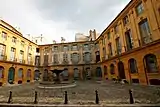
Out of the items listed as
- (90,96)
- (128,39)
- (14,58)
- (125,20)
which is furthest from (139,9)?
(14,58)

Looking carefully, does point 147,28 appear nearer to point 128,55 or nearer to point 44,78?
point 128,55

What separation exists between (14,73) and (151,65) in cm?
2149

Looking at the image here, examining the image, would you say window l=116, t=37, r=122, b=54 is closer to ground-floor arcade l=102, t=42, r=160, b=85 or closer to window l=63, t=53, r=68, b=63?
ground-floor arcade l=102, t=42, r=160, b=85

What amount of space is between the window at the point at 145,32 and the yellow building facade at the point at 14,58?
66.3ft

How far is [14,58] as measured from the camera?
21.2 meters

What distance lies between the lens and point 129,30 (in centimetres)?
1541

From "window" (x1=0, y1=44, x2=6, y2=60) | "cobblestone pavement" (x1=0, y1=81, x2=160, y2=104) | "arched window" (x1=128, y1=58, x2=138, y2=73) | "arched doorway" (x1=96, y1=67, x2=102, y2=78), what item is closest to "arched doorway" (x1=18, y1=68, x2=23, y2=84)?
"window" (x1=0, y1=44, x2=6, y2=60)

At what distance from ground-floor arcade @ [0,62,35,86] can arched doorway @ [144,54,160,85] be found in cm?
2029

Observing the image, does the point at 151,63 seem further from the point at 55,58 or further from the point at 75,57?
the point at 55,58

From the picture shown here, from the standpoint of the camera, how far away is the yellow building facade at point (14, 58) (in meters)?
18.5

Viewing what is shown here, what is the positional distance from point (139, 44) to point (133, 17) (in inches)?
142

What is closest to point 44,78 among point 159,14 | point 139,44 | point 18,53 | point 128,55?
point 18,53

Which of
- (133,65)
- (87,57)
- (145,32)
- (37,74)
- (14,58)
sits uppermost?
(145,32)

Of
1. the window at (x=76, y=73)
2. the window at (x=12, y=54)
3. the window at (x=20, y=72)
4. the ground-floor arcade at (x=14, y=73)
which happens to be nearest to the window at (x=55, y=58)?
the window at (x=76, y=73)
